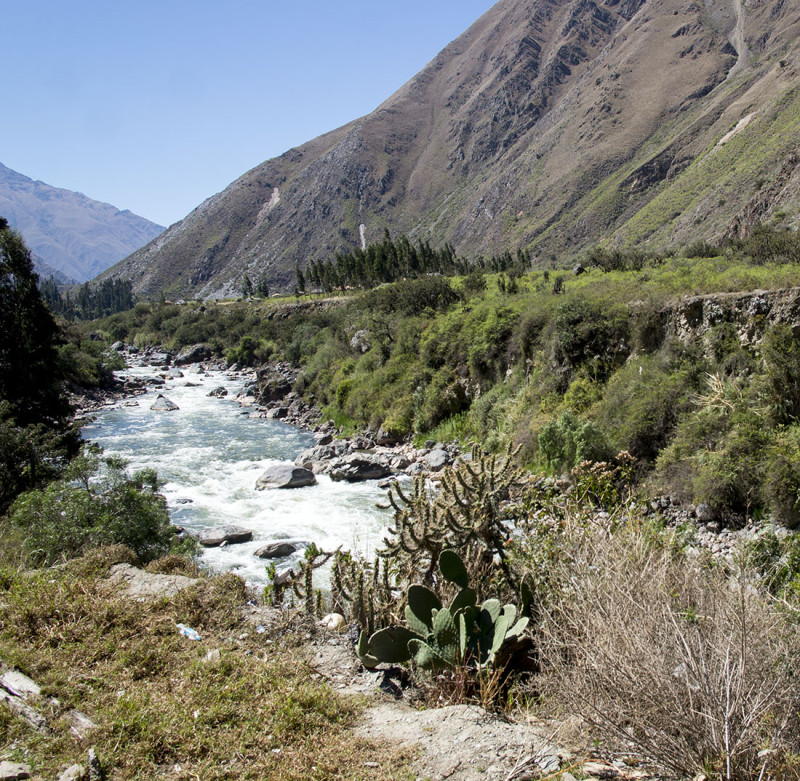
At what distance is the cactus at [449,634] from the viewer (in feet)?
14.4

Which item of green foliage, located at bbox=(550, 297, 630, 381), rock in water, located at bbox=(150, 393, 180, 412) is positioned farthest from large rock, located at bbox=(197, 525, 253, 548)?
rock in water, located at bbox=(150, 393, 180, 412)

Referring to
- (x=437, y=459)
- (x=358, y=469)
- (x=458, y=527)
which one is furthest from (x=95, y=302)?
(x=458, y=527)

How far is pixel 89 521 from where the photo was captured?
894 centimetres

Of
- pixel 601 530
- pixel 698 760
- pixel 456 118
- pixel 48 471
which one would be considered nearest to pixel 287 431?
pixel 48 471

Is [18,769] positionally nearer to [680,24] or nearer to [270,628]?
[270,628]

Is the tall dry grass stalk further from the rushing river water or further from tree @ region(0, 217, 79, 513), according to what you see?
tree @ region(0, 217, 79, 513)

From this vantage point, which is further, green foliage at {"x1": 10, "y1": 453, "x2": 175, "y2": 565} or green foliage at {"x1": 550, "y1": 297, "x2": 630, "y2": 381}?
green foliage at {"x1": 550, "y1": 297, "x2": 630, "y2": 381}

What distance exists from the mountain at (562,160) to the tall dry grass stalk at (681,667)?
4044 centimetres

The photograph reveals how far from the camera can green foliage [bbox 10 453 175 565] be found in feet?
26.6

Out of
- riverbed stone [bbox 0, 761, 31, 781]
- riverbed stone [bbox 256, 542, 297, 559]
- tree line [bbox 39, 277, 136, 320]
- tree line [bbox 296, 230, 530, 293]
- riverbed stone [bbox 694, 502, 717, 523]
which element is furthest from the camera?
tree line [bbox 39, 277, 136, 320]

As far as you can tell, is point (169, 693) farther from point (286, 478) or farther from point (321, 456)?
point (321, 456)

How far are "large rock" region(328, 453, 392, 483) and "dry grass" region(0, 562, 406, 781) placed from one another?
12.5 m

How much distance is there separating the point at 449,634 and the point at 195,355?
192ft

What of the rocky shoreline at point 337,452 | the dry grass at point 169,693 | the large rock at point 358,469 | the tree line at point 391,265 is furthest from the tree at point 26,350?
the tree line at point 391,265
